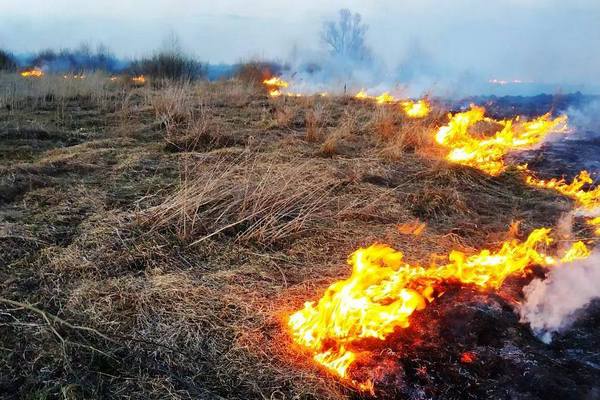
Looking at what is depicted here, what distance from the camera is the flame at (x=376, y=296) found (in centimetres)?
279

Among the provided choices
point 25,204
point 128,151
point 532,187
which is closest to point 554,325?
point 532,187

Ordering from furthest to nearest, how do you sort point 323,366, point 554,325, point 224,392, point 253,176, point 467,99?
point 467,99 → point 253,176 → point 554,325 → point 323,366 → point 224,392

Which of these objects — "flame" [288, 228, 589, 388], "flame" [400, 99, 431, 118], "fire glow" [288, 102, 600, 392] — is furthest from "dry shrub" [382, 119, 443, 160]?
"flame" [288, 228, 589, 388]

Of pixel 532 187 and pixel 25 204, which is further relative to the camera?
pixel 532 187

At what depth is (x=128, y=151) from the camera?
635 centimetres

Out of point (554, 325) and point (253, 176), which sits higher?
point (253, 176)

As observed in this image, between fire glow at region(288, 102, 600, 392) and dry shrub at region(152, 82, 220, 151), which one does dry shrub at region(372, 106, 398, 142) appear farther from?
fire glow at region(288, 102, 600, 392)

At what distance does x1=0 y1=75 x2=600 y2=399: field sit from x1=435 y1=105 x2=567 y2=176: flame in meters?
0.45

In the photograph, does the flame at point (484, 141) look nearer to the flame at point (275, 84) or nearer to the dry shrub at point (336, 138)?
the dry shrub at point (336, 138)

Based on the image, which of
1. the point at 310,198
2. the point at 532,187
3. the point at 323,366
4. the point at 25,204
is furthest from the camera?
the point at 532,187

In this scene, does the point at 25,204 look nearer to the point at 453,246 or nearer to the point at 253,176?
the point at 253,176

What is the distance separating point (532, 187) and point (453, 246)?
3.01 metres

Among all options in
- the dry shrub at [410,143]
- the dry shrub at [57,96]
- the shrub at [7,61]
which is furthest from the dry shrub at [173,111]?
the shrub at [7,61]

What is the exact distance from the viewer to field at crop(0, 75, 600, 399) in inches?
101
